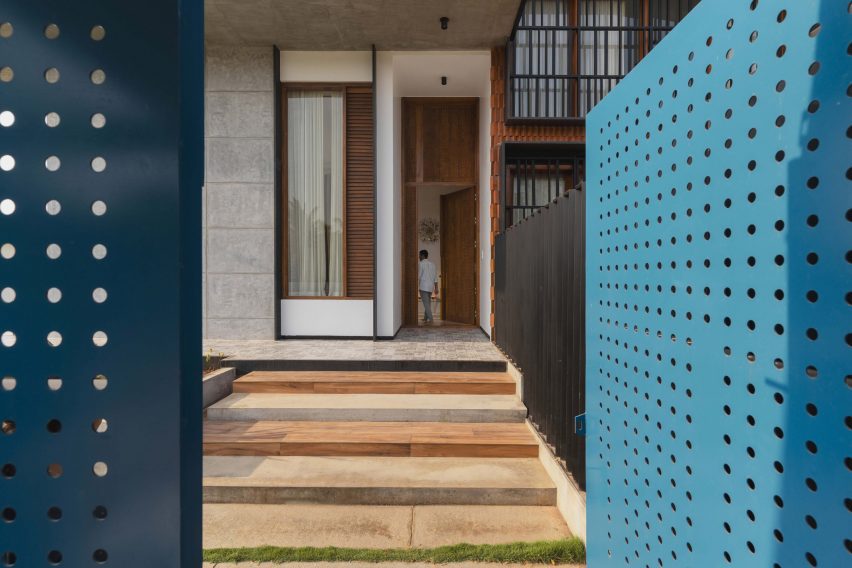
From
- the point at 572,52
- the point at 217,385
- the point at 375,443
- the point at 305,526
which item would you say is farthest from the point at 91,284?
the point at 572,52

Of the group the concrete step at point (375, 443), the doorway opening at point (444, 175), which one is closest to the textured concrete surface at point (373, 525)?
the concrete step at point (375, 443)

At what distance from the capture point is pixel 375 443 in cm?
352

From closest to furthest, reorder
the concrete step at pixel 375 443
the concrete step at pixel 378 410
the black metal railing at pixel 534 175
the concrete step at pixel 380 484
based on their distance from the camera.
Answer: the concrete step at pixel 380 484, the concrete step at pixel 375 443, the concrete step at pixel 378 410, the black metal railing at pixel 534 175

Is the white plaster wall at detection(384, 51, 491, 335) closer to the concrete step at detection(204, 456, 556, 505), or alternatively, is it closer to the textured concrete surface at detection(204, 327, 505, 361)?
the textured concrete surface at detection(204, 327, 505, 361)

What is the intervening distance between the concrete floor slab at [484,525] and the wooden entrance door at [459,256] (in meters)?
5.65

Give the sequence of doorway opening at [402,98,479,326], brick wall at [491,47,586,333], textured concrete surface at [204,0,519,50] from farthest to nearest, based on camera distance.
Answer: doorway opening at [402,98,479,326] → brick wall at [491,47,586,333] → textured concrete surface at [204,0,519,50]

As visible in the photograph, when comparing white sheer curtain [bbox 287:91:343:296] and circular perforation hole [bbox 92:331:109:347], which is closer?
circular perforation hole [bbox 92:331:109:347]

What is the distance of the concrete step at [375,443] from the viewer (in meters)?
3.48

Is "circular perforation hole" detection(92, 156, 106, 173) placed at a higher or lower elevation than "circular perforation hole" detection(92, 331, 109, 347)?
higher

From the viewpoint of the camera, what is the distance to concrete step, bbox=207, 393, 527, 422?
13.0 feet

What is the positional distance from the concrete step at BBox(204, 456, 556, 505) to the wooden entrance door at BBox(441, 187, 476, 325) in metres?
5.33

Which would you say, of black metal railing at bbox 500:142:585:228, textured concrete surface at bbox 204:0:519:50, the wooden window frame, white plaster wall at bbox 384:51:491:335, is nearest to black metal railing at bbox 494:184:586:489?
black metal railing at bbox 500:142:585:228

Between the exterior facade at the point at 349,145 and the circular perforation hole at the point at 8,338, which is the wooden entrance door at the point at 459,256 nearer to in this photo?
the exterior facade at the point at 349,145

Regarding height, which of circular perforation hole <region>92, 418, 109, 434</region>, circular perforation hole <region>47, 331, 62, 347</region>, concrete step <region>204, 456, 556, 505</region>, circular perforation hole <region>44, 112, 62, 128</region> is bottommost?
concrete step <region>204, 456, 556, 505</region>
